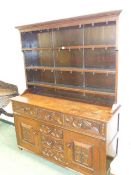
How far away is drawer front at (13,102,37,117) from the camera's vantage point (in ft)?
7.55

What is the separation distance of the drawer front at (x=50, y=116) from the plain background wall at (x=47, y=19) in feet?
2.47

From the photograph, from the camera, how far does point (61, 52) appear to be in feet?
7.84

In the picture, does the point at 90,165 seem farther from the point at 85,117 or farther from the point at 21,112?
the point at 21,112

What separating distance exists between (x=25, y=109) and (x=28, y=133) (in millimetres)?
352

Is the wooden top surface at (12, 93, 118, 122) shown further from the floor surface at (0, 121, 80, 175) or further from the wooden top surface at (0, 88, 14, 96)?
the floor surface at (0, 121, 80, 175)

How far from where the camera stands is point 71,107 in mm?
2115

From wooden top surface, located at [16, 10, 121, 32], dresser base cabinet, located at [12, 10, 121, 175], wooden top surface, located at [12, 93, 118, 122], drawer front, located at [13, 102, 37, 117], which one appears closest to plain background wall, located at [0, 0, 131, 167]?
dresser base cabinet, located at [12, 10, 121, 175]

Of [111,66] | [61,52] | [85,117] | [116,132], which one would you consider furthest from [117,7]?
[116,132]

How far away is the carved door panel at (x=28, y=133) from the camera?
7.78 feet

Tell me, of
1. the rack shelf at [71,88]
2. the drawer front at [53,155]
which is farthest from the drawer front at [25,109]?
the drawer front at [53,155]

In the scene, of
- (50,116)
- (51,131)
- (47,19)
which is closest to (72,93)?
(50,116)

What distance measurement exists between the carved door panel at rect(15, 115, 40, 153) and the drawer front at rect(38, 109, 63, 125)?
0.17 metres

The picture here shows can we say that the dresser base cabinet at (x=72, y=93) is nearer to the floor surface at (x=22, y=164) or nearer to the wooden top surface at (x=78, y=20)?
the wooden top surface at (x=78, y=20)

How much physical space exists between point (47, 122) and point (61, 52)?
3.08 ft
